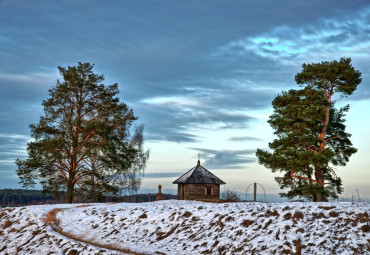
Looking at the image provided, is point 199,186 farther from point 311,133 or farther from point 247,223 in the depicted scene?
point 247,223

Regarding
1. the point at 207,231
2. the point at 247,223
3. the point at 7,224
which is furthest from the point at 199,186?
the point at 247,223

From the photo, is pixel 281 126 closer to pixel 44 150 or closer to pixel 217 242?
pixel 217 242

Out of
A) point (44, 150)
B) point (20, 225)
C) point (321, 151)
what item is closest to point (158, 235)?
point (20, 225)

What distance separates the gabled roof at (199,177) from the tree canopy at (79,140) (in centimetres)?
654

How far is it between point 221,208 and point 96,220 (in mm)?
7247

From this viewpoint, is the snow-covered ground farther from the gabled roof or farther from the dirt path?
the gabled roof

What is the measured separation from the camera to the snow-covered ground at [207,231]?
11.3m

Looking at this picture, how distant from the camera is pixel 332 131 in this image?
31469mm

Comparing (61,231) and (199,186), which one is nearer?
(61,231)

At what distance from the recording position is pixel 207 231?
13.8 meters

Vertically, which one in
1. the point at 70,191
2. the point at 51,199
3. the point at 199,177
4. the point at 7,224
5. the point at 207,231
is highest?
the point at 199,177

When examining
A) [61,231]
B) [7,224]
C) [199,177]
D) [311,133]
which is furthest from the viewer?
[199,177]

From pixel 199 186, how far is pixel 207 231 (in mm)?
24370

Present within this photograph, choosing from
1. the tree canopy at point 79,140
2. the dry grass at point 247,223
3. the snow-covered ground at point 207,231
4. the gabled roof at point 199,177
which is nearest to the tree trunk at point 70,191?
the tree canopy at point 79,140
